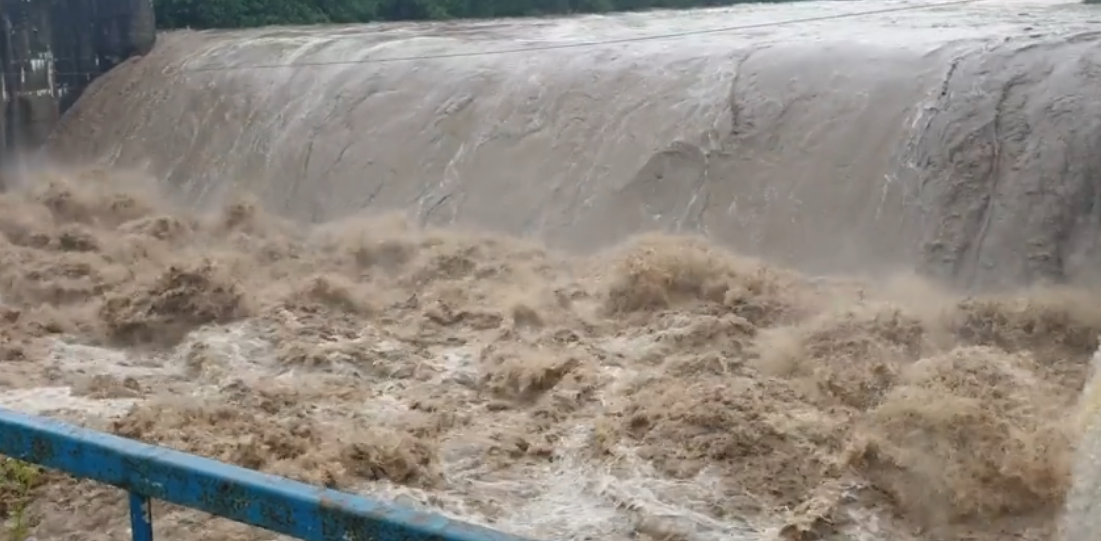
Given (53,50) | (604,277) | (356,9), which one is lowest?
(604,277)

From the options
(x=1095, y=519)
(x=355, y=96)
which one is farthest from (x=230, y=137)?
(x=1095, y=519)

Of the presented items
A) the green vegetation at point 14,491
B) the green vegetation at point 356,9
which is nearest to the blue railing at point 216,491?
the green vegetation at point 14,491

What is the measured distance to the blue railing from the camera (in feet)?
6.17

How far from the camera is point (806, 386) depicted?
6992 mm

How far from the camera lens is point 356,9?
1881 cm

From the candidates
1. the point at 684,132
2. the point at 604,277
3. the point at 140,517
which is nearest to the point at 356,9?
the point at 684,132

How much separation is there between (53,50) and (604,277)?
8802mm

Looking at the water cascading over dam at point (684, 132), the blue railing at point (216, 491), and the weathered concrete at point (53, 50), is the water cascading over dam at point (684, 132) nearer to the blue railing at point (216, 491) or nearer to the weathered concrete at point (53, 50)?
the weathered concrete at point (53, 50)

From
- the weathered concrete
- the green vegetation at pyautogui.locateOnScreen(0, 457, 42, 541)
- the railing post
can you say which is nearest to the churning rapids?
the green vegetation at pyautogui.locateOnScreen(0, 457, 42, 541)

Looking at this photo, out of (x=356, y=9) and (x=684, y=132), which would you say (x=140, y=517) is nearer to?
(x=684, y=132)

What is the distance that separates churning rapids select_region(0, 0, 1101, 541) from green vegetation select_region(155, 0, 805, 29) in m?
3.28

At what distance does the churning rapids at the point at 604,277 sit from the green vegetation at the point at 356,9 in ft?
10.8

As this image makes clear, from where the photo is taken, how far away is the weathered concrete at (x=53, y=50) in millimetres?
13820

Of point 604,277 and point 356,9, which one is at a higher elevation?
point 356,9
